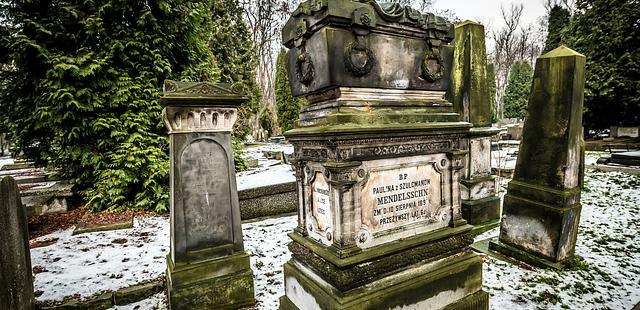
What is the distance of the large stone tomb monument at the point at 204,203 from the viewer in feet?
10.9

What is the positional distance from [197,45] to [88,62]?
9.01 feet

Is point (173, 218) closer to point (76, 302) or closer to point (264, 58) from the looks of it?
point (76, 302)

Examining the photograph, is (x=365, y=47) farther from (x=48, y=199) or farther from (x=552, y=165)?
(x=48, y=199)

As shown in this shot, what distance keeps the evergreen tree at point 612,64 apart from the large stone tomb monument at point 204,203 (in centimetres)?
1865

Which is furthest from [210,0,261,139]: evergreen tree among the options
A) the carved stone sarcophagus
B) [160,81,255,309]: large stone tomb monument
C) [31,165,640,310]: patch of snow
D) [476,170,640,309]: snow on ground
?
[476,170,640,309]: snow on ground

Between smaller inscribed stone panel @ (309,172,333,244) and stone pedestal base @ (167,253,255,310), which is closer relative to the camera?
smaller inscribed stone panel @ (309,172,333,244)

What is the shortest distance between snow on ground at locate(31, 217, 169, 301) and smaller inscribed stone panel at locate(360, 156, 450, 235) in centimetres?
329

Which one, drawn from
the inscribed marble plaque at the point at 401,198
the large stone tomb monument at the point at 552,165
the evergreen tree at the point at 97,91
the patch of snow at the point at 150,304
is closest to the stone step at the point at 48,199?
the evergreen tree at the point at 97,91

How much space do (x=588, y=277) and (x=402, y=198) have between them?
119 inches

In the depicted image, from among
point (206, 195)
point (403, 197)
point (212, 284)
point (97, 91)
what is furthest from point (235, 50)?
point (403, 197)

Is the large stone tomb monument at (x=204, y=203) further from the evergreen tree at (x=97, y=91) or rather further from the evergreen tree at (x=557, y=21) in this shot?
the evergreen tree at (x=557, y=21)

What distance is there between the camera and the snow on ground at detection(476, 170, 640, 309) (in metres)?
3.41

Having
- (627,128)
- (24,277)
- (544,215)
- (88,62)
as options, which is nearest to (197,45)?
(88,62)

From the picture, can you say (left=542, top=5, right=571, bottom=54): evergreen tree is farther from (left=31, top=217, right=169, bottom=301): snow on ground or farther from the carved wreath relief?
(left=31, top=217, right=169, bottom=301): snow on ground
